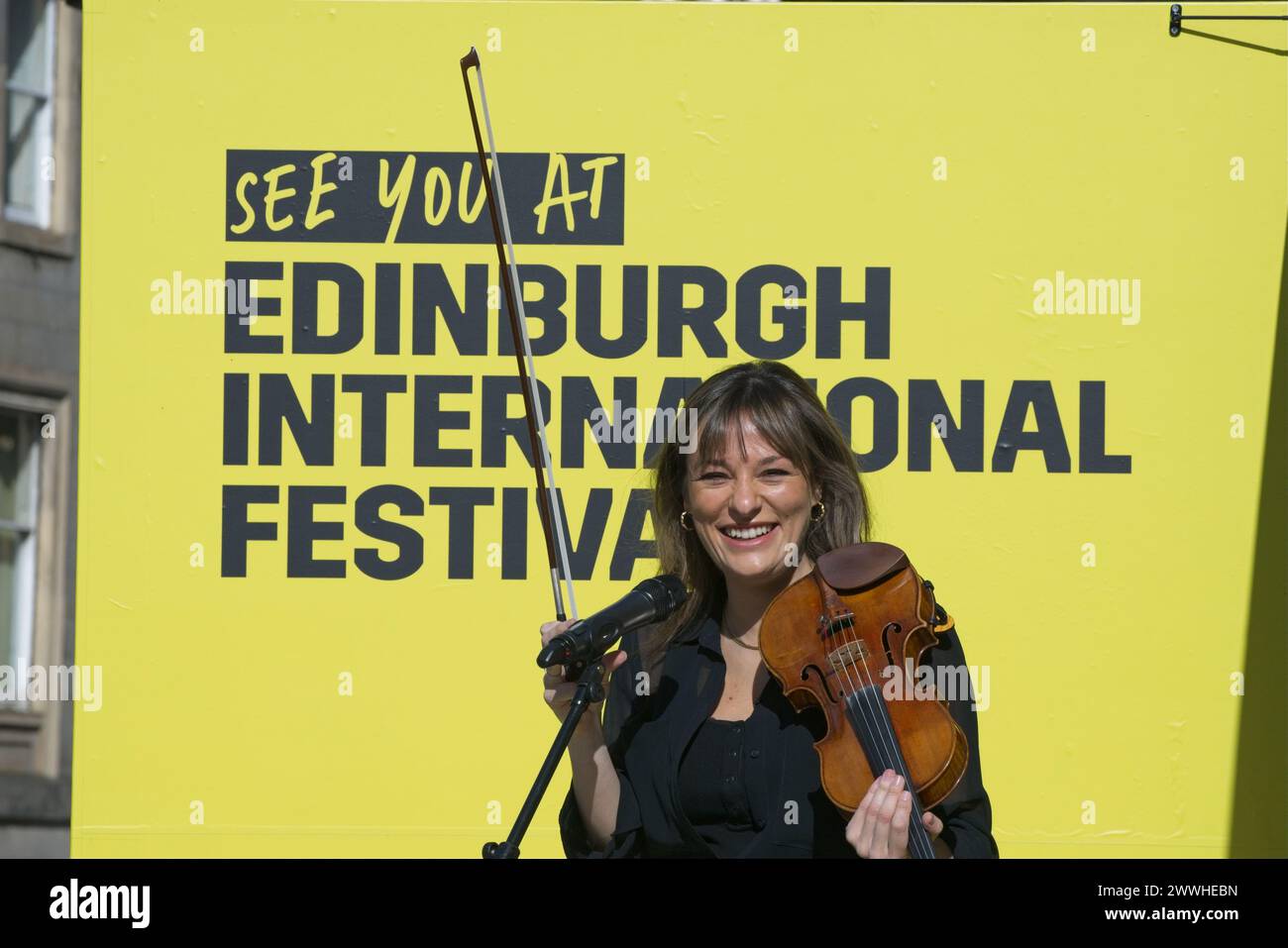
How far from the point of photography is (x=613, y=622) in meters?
3.23

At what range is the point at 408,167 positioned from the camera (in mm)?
4289

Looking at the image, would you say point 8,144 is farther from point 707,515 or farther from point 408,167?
point 707,515

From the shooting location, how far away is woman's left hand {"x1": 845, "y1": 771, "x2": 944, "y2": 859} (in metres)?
3.15

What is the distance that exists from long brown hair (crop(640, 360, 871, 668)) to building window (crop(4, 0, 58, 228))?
10447 mm

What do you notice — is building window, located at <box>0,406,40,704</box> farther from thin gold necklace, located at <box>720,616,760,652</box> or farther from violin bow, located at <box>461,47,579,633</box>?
thin gold necklace, located at <box>720,616,760,652</box>

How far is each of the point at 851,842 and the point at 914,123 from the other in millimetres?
1714

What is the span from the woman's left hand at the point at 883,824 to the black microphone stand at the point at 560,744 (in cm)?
47

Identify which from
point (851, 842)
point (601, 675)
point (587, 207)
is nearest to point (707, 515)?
point (601, 675)

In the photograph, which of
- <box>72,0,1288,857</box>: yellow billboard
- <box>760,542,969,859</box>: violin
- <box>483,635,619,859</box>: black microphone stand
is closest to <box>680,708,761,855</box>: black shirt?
<box>760,542,969,859</box>: violin

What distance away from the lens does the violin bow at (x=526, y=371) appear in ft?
12.2

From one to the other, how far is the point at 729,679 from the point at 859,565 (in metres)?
0.36

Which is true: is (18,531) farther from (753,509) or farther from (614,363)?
(753,509)

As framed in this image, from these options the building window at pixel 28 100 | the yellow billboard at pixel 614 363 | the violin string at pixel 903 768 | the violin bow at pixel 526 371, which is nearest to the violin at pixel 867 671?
the violin string at pixel 903 768
